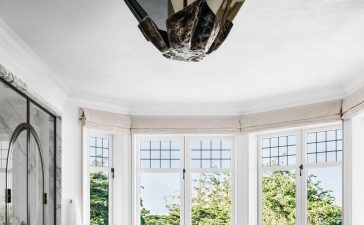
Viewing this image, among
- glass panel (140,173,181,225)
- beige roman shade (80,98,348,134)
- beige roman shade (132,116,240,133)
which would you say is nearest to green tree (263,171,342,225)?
beige roman shade (80,98,348,134)

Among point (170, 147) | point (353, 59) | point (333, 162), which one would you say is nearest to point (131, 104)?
point (170, 147)

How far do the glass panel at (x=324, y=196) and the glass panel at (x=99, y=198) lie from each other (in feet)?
7.45

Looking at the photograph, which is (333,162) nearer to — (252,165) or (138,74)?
(252,165)

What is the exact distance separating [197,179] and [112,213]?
1.12 meters

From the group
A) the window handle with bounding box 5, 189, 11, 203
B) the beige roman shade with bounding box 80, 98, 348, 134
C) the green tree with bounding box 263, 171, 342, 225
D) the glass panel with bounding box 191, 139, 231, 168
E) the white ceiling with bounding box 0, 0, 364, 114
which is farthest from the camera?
the glass panel with bounding box 191, 139, 231, 168

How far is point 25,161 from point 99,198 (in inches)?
75.0

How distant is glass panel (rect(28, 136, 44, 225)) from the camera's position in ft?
14.1

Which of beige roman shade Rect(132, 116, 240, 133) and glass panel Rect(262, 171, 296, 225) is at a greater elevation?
beige roman shade Rect(132, 116, 240, 133)

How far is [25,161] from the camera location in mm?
4133

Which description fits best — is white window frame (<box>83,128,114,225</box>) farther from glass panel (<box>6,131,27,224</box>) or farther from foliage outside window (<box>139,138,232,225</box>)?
glass panel (<box>6,131,27,224</box>)

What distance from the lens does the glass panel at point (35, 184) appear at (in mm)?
4293

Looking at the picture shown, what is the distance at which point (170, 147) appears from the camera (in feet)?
21.1

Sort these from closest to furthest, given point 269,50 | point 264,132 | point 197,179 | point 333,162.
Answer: point 269,50
point 333,162
point 264,132
point 197,179

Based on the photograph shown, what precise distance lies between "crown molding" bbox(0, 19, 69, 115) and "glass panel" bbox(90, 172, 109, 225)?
1067 millimetres
